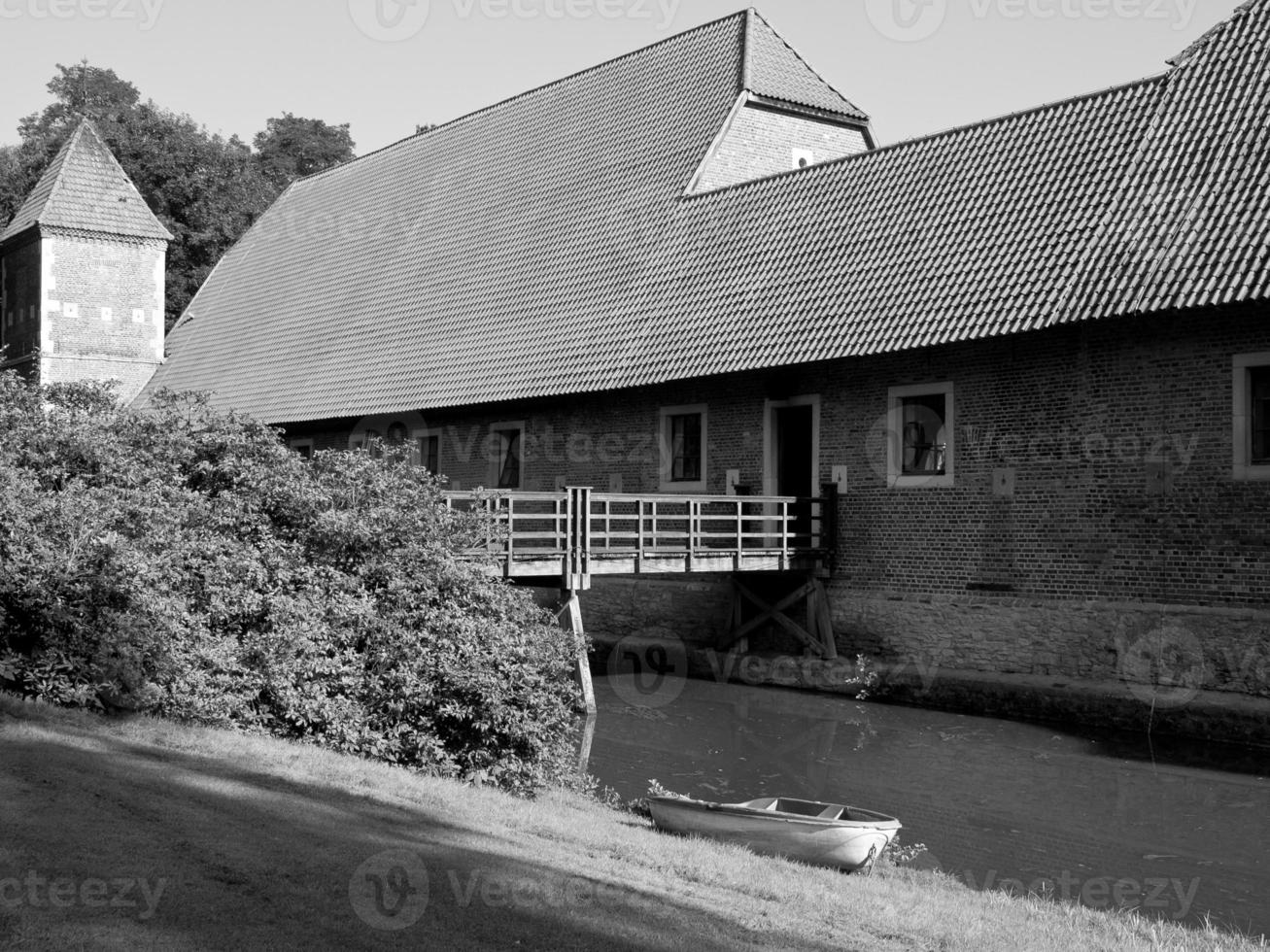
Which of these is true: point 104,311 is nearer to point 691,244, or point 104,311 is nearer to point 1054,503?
point 691,244

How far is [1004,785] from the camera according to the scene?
13.2 m

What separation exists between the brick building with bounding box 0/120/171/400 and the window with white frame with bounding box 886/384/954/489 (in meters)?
22.6

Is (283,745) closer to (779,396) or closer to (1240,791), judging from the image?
(1240,791)

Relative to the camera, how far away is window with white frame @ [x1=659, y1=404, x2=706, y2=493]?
21.2m

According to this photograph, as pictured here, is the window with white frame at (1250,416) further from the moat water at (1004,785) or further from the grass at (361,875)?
the grass at (361,875)

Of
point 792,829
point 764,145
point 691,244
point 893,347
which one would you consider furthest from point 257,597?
point 764,145

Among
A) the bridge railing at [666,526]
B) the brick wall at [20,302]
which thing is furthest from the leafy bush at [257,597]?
the brick wall at [20,302]

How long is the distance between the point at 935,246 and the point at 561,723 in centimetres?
994

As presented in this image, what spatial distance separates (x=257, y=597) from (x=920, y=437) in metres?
10.2

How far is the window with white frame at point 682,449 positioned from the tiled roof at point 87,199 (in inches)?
776

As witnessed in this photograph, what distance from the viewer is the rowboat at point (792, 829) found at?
927 centimetres

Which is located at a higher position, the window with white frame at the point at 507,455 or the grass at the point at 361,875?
the window with white frame at the point at 507,455

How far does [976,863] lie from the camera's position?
10.5 meters

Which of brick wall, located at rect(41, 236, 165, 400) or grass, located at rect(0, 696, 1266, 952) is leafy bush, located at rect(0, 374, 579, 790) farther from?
brick wall, located at rect(41, 236, 165, 400)
